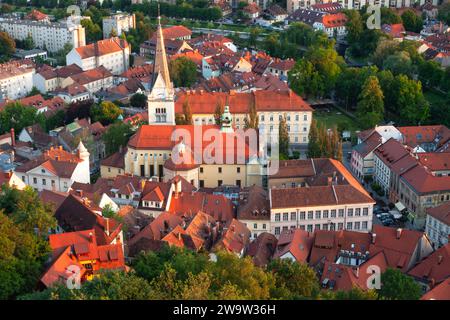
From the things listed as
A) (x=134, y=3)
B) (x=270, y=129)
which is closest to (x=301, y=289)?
(x=270, y=129)

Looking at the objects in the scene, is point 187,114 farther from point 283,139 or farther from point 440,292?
point 440,292

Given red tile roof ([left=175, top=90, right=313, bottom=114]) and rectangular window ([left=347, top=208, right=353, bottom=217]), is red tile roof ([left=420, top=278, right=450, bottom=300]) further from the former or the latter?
red tile roof ([left=175, top=90, right=313, bottom=114])

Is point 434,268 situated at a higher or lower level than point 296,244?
lower

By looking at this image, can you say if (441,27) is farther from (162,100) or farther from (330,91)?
(162,100)

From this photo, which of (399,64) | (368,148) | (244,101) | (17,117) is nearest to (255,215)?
(368,148)

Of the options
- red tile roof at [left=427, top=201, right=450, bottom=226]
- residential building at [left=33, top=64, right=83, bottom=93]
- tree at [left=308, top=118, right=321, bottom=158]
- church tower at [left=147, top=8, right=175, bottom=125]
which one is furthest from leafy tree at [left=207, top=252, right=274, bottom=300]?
residential building at [left=33, top=64, right=83, bottom=93]
